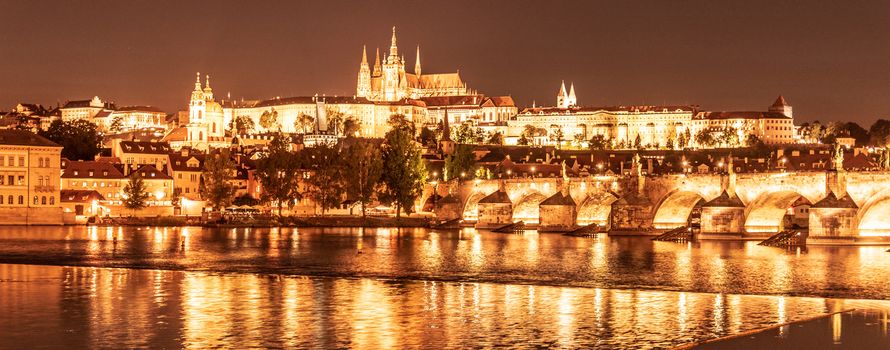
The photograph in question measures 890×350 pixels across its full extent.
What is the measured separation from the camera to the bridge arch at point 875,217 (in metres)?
55.9

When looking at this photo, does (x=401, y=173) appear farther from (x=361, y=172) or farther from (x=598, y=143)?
(x=598, y=143)

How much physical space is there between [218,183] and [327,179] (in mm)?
8398

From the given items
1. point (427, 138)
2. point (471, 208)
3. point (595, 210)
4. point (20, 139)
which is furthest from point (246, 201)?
point (427, 138)

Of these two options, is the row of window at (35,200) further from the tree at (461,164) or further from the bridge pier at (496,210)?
the tree at (461,164)

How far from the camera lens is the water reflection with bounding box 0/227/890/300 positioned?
3653 cm

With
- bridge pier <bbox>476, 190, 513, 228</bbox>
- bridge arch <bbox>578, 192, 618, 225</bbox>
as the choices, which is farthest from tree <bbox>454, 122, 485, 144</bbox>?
bridge arch <bbox>578, 192, 618, 225</bbox>

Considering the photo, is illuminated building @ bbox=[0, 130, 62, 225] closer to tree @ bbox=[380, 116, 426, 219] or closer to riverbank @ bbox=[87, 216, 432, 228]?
riverbank @ bbox=[87, 216, 432, 228]

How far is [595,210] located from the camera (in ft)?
249

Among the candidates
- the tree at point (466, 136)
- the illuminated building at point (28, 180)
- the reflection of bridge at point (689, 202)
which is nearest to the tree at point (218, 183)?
the illuminated building at point (28, 180)

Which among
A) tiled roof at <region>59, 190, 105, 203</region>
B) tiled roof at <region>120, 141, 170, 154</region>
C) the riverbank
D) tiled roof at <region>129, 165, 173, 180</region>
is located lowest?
the riverbank

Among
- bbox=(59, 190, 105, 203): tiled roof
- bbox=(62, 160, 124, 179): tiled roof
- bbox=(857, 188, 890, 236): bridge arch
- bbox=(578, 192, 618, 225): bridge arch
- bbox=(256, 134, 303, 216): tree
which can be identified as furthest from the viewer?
bbox=(62, 160, 124, 179): tiled roof

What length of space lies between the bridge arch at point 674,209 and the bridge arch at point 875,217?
39.5 ft

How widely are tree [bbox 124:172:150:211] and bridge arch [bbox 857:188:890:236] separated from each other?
51.8m

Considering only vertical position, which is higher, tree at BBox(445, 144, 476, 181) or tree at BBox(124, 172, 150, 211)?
tree at BBox(445, 144, 476, 181)
